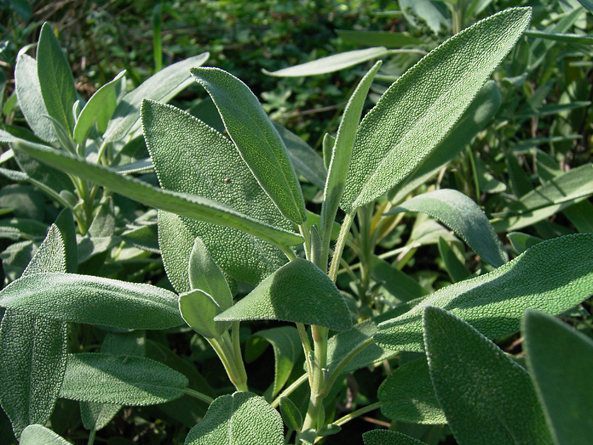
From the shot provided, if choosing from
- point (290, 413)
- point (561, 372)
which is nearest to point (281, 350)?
point (290, 413)

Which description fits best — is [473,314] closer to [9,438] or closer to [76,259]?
[76,259]

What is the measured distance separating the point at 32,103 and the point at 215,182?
523 mm

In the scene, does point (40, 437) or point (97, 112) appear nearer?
point (40, 437)

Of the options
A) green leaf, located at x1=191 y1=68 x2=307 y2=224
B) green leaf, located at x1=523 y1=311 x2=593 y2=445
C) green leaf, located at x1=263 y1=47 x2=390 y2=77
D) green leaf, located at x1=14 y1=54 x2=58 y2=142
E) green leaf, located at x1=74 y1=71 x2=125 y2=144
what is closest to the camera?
green leaf, located at x1=523 y1=311 x2=593 y2=445

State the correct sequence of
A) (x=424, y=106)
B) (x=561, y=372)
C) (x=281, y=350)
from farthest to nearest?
(x=281, y=350) < (x=424, y=106) < (x=561, y=372)

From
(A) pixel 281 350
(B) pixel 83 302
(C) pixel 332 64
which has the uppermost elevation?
(C) pixel 332 64

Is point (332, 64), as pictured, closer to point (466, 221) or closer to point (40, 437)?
point (466, 221)

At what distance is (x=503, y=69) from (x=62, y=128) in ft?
3.10

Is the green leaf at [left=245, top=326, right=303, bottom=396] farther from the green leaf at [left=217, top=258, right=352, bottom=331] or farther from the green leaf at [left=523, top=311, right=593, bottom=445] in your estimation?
the green leaf at [left=523, top=311, right=593, bottom=445]

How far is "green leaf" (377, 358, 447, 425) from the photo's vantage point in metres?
0.56

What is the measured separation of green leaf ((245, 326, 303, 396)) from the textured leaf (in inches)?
7.3

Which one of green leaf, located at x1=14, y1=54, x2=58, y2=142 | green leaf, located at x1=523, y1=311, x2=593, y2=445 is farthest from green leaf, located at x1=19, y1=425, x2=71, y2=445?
green leaf, located at x1=14, y1=54, x2=58, y2=142

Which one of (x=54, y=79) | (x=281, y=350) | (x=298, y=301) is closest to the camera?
(x=298, y=301)

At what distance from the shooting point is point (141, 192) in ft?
1.15
